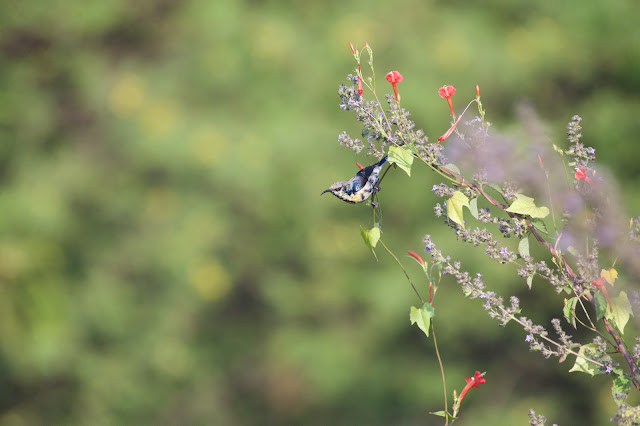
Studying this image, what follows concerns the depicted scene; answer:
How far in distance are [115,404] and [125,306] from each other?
0.62m

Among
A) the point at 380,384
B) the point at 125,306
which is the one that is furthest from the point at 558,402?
the point at 125,306

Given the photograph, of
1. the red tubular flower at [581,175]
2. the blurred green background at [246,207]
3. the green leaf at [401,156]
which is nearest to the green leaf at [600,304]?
the red tubular flower at [581,175]

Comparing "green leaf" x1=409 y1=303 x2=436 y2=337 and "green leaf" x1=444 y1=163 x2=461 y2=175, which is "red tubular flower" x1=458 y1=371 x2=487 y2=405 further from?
"green leaf" x1=444 y1=163 x2=461 y2=175

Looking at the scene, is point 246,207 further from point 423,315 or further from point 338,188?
point 423,315

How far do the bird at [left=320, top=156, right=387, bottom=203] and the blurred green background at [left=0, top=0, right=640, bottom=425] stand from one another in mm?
2813

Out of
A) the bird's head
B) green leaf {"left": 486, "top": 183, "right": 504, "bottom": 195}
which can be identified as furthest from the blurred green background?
green leaf {"left": 486, "top": 183, "right": 504, "bottom": 195}

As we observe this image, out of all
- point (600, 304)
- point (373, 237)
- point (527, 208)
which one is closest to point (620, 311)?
point (600, 304)

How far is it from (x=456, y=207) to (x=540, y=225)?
10 cm

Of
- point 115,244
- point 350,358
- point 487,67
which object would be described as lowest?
point 350,358

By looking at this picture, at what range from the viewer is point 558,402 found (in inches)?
155

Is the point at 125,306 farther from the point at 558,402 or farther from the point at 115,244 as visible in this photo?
the point at 558,402

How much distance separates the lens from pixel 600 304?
0.69 metres

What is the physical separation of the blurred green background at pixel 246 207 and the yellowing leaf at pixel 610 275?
2.92m

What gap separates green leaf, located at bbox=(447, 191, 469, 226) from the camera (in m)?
0.71
